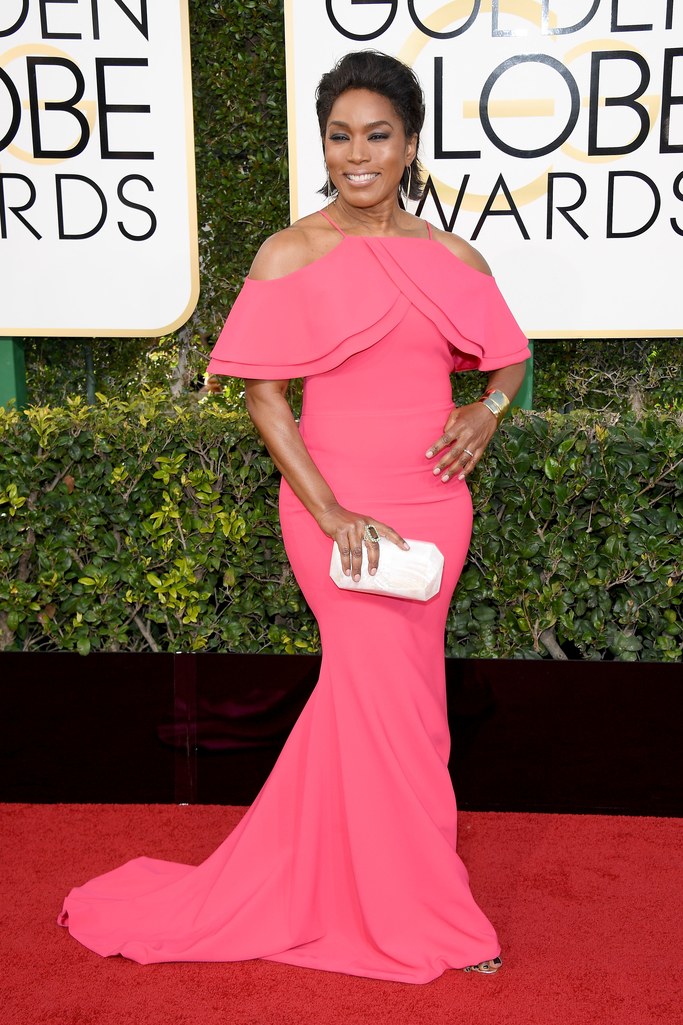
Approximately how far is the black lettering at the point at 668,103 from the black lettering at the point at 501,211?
1.96 feet

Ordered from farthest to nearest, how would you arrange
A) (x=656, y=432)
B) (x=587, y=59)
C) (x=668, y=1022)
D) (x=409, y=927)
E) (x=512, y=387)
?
(x=587, y=59) < (x=656, y=432) < (x=512, y=387) < (x=409, y=927) < (x=668, y=1022)

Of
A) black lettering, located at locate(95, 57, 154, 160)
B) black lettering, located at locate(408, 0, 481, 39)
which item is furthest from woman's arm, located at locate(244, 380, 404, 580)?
black lettering, located at locate(408, 0, 481, 39)

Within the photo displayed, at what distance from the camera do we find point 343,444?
270cm

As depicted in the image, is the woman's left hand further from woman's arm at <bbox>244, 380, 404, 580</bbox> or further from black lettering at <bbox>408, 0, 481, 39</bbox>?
black lettering at <bbox>408, 0, 481, 39</bbox>

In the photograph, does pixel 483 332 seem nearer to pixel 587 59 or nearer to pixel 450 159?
pixel 450 159

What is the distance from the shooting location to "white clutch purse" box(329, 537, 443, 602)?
245 cm

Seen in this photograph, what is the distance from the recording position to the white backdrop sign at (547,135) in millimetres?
3996

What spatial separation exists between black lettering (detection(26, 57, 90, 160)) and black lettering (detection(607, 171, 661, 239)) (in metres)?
2.11

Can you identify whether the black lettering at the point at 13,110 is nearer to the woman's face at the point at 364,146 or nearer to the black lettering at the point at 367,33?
the black lettering at the point at 367,33

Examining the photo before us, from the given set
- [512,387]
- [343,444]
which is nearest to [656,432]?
[512,387]

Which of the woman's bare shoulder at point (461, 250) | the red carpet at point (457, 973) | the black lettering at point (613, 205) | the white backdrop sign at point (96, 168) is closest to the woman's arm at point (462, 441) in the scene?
the woman's bare shoulder at point (461, 250)

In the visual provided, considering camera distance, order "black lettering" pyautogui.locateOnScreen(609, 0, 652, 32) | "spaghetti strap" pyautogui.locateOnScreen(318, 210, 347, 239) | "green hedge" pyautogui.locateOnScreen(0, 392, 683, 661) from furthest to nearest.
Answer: "black lettering" pyautogui.locateOnScreen(609, 0, 652, 32) → "green hedge" pyautogui.locateOnScreen(0, 392, 683, 661) → "spaghetti strap" pyautogui.locateOnScreen(318, 210, 347, 239)

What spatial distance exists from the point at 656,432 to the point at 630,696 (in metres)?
0.96

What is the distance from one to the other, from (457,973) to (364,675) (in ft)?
2.77
